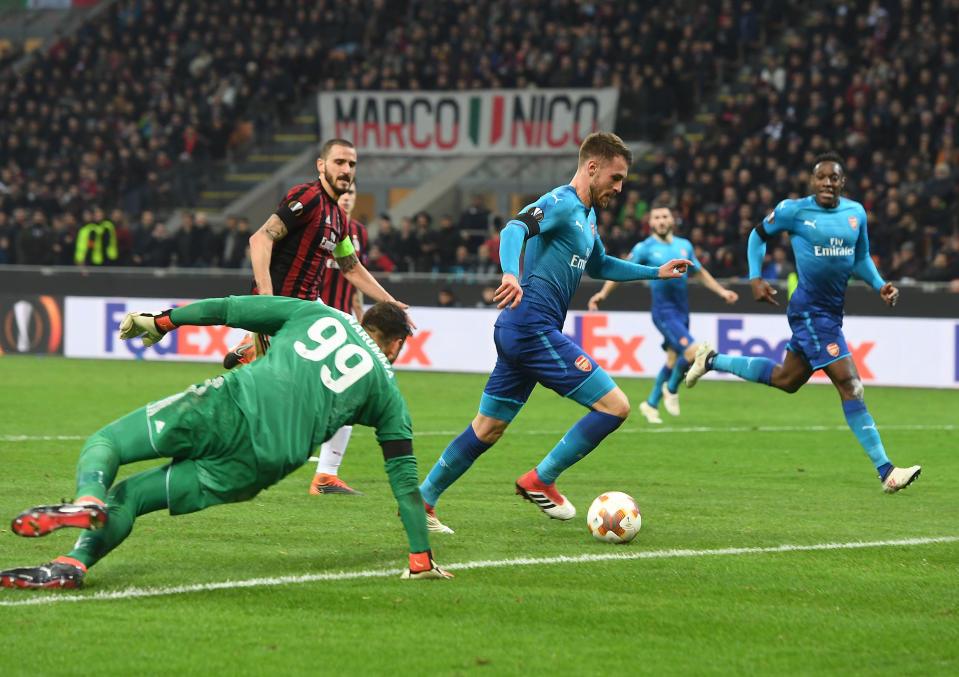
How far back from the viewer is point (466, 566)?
715 cm

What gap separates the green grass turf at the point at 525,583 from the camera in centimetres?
534

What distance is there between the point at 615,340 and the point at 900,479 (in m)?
12.1

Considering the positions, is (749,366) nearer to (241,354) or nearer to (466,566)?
(241,354)

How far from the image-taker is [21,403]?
1675 cm

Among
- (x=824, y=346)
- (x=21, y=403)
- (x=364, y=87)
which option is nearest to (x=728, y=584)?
(x=824, y=346)

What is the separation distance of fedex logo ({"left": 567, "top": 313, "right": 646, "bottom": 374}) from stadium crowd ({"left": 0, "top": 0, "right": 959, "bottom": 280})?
238cm

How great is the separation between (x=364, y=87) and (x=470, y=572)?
28.3m

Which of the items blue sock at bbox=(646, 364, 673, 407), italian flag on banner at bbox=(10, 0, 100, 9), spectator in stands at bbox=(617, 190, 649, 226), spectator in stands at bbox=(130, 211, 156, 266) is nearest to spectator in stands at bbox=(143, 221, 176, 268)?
spectator in stands at bbox=(130, 211, 156, 266)

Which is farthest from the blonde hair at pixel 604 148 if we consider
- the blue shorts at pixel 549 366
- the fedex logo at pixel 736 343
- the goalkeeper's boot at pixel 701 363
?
the fedex logo at pixel 736 343

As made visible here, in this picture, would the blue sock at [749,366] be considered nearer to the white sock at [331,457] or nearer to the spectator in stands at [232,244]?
the white sock at [331,457]

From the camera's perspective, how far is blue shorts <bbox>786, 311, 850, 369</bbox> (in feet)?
35.8

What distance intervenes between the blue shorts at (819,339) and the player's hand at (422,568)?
4.99 metres

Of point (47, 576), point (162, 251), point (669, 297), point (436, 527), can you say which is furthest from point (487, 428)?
point (162, 251)

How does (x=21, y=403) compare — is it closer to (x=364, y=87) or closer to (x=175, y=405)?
(x=175, y=405)
